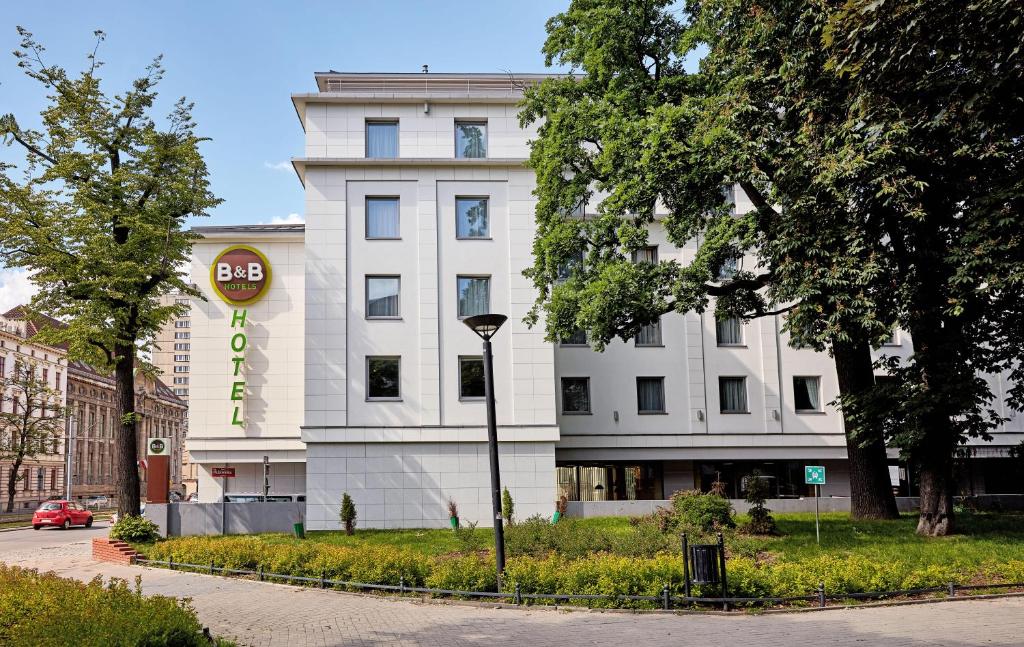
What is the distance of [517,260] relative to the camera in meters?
30.6

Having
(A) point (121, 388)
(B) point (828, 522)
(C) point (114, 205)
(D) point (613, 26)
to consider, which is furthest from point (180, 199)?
(B) point (828, 522)

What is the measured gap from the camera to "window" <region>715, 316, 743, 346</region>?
117 ft

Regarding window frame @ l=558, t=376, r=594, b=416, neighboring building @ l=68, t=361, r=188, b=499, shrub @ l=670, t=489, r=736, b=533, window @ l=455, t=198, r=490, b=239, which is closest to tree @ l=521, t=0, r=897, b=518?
shrub @ l=670, t=489, r=736, b=533

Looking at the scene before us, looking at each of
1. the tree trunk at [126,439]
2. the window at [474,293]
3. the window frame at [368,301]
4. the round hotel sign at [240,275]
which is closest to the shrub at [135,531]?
the tree trunk at [126,439]

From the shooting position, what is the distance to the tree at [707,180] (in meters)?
17.0

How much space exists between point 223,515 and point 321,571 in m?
12.5

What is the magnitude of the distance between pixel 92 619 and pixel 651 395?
92.0 feet

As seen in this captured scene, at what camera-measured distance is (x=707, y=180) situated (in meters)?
18.6

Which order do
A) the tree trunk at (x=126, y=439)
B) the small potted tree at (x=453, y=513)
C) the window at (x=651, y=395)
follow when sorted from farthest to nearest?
the window at (x=651, y=395), the small potted tree at (x=453, y=513), the tree trunk at (x=126, y=439)

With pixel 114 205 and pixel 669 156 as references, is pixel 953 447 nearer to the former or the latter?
pixel 669 156

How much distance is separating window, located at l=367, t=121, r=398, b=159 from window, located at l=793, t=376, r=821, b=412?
19.5 metres

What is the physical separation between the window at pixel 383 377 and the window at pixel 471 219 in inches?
208

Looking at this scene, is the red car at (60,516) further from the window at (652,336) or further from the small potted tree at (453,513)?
the window at (652,336)

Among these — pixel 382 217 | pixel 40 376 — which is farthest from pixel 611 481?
pixel 40 376
